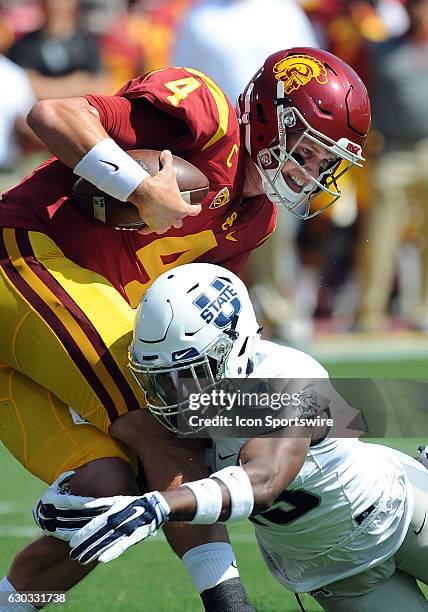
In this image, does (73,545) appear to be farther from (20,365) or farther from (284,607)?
(284,607)

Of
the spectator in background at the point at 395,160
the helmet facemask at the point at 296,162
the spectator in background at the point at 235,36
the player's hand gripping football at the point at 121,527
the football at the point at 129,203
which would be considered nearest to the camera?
the player's hand gripping football at the point at 121,527

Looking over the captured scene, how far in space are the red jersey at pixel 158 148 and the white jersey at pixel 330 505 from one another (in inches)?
28.5

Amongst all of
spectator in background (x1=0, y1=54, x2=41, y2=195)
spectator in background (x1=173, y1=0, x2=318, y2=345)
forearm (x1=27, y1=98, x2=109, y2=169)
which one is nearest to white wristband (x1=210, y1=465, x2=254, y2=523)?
forearm (x1=27, y1=98, x2=109, y2=169)

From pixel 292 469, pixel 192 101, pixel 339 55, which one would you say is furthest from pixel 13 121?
pixel 292 469

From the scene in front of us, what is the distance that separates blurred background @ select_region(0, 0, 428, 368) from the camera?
934cm

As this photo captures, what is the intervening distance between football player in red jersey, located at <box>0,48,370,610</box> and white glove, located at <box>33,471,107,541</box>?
5 centimetres

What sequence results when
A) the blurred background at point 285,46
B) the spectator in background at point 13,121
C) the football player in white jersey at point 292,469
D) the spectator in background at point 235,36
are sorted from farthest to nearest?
the spectator in background at point 13,121 → the blurred background at point 285,46 → the spectator in background at point 235,36 → the football player in white jersey at point 292,469

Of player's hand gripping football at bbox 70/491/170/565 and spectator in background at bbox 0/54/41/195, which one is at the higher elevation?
player's hand gripping football at bbox 70/491/170/565

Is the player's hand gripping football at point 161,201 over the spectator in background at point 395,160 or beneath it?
over

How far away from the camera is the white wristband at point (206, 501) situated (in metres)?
3.54

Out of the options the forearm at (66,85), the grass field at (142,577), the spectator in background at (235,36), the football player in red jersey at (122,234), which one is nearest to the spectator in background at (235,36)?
the spectator in background at (235,36)

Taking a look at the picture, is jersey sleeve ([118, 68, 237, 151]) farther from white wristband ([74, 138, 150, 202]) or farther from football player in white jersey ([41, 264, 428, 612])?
football player in white jersey ([41, 264, 428, 612])

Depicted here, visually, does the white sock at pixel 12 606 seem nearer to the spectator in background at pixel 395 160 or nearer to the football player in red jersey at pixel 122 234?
the football player in red jersey at pixel 122 234

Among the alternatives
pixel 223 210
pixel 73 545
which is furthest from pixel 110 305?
pixel 73 545
